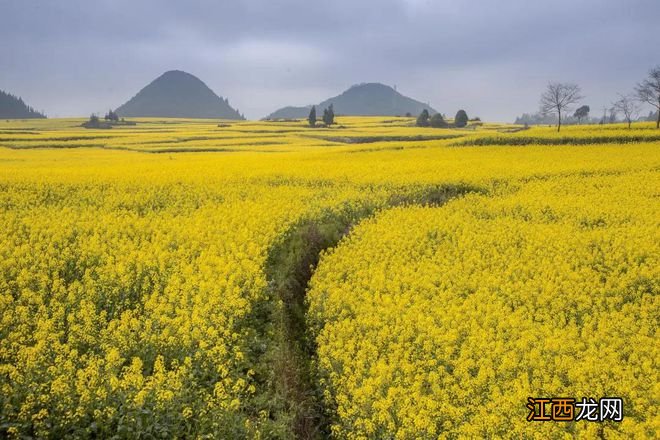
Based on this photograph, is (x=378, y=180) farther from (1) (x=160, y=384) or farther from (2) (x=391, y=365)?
(1) (x=160, y=384)

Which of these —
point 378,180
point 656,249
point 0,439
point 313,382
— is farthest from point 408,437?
point 378,180

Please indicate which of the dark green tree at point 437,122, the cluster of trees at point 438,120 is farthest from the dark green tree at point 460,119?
the dark green tree at point 437,122

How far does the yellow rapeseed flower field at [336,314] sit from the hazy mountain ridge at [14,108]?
7973 inches

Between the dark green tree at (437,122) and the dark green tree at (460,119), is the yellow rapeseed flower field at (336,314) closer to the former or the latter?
the dark green tree at (437,122)

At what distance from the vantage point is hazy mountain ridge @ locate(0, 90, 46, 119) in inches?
7141

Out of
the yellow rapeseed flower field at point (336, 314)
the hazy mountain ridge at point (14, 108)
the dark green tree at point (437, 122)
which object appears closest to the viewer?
the yellow rapeseed flower field at point (336, 314)

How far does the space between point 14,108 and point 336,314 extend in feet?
740

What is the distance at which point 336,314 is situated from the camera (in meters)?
9.00

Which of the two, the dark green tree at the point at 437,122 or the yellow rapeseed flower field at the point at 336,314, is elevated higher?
→ the dark green tree at the point at 437,122

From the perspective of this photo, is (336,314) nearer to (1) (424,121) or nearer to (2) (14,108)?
(1) (424,121)

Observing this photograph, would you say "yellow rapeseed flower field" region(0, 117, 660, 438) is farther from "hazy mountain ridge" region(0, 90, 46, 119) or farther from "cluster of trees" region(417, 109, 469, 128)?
"hazy mountain ridge" region(0, 90, 46, 119)

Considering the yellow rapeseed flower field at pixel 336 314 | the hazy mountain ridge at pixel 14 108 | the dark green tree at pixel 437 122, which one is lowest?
the yellow rapeseed flower field at pixel 336 314

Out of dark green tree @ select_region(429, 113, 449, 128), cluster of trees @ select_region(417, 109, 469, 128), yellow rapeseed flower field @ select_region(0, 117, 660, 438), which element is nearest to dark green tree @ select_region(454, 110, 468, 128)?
cluster of trees @ select_region(417, 109, 469, 128)

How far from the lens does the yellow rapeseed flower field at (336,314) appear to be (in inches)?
238
